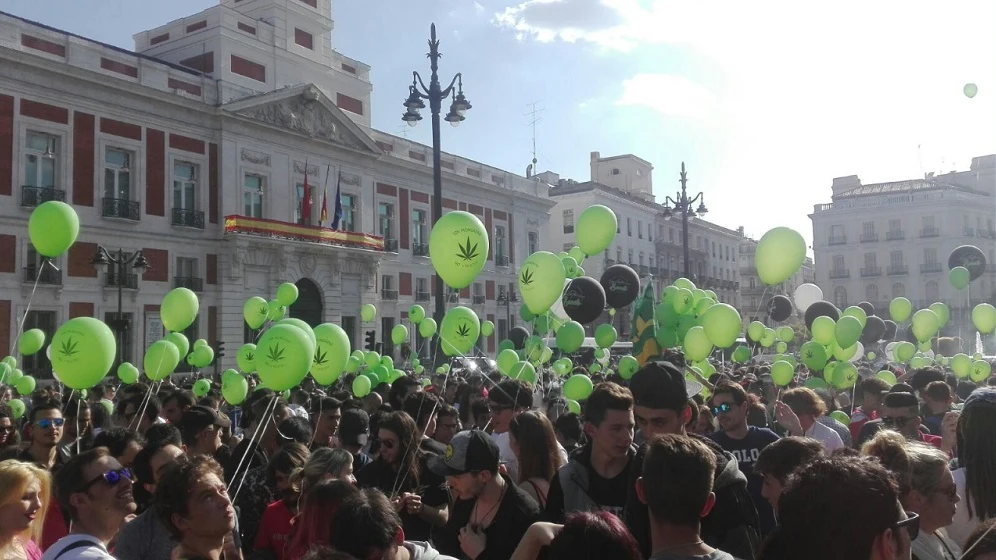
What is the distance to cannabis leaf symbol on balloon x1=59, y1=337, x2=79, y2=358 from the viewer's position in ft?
19.7

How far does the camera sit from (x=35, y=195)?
21531 mm

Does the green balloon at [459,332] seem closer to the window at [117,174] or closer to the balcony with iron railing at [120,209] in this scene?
the balcony with iron railing at [120,209]

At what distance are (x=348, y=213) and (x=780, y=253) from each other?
83.5ft

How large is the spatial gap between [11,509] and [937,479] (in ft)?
11.9

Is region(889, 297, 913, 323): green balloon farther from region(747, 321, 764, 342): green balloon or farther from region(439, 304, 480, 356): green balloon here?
region(439, 304, 480, 356): green balloon

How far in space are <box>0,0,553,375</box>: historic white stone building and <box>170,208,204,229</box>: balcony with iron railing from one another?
5 centimetres

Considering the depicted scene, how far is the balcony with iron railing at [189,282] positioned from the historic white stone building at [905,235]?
48.7 metres

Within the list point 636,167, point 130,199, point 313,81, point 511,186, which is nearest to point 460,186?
point 511,186

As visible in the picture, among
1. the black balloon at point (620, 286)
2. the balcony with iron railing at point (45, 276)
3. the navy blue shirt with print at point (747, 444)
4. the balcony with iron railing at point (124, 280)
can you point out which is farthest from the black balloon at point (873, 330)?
the balcony with iron railing at point (45, 276)

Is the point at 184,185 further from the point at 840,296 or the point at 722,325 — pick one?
the point at 840,296

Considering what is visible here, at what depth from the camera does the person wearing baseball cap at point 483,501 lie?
3248 mm

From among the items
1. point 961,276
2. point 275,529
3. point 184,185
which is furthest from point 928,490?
point 184,185

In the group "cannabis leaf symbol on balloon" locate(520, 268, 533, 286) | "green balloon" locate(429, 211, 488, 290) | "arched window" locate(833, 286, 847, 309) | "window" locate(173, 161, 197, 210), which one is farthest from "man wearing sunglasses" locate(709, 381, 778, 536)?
"arched window" locate(833, 286, 847, 309)

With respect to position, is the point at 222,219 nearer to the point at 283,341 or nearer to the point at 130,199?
the point at 130,199
